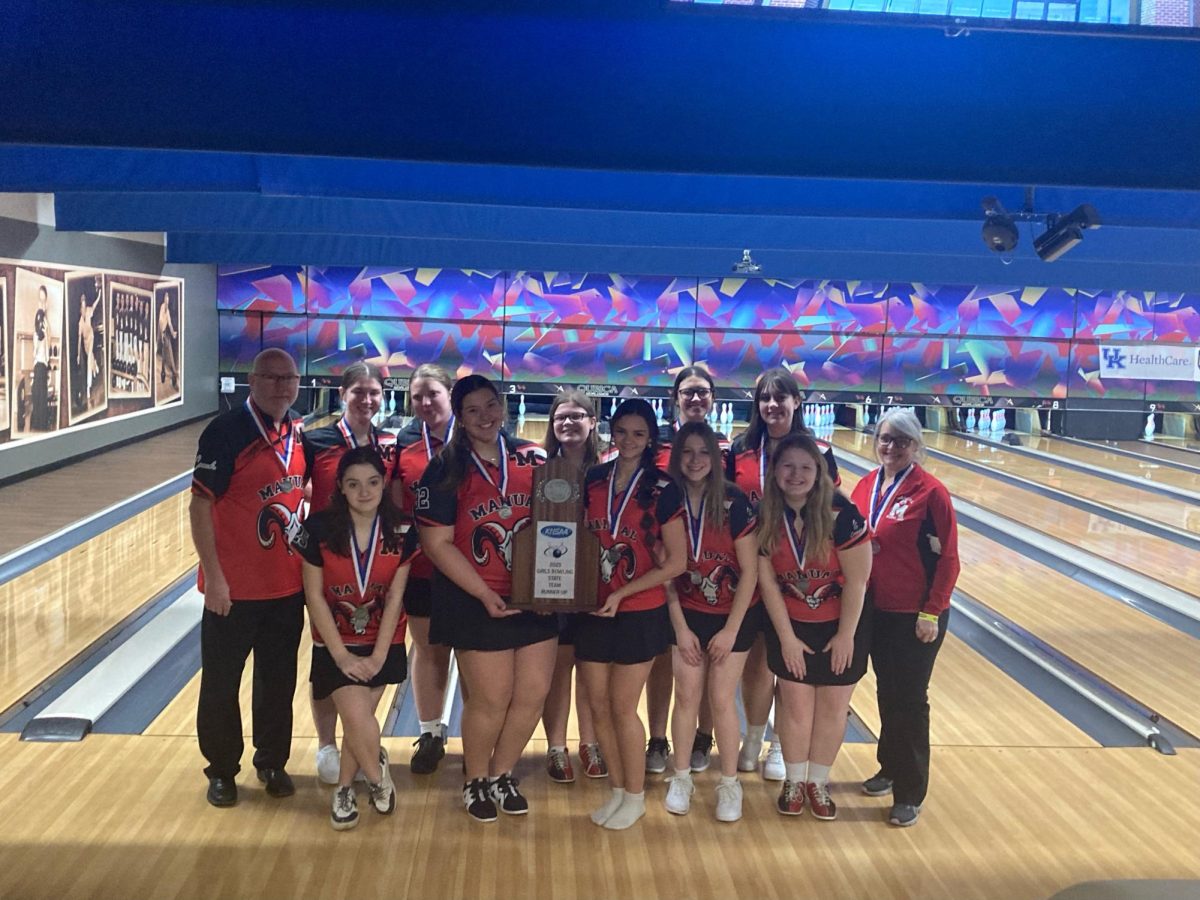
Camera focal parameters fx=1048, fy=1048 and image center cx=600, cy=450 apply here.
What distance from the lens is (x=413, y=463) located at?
2916 millimetres

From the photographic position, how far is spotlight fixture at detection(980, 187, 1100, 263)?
14.2ft

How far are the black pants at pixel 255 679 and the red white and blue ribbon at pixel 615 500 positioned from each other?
826mm

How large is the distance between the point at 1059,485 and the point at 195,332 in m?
8.96

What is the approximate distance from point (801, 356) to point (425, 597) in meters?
10.7

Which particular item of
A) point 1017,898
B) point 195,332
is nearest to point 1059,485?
point 1017,898

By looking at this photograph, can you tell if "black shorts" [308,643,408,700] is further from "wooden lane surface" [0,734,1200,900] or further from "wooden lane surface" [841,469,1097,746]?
"wooden lane surface" [841,469,1097,746]

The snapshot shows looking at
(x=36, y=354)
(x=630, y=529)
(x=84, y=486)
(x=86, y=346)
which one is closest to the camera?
(x=630, y=529)

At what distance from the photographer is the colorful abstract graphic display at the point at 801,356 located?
13.0 metres

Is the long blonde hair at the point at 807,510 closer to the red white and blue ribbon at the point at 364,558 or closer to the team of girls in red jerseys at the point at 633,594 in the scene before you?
the team of girls in red jerseys at the point at 633,594

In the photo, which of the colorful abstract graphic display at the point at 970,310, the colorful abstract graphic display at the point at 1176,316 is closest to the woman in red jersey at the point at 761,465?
the colorful abstract graphic display at the point at 970,310

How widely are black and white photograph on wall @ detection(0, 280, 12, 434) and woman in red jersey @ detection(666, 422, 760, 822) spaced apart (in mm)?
6045

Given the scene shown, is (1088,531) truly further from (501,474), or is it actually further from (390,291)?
(390,291)

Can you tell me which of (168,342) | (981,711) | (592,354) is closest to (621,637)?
(981,711)

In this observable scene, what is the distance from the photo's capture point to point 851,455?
10484mm
